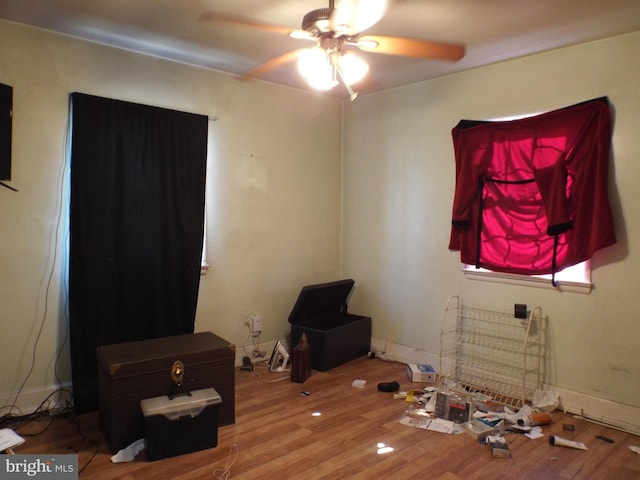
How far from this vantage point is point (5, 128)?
278 cm

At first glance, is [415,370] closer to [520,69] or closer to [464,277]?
[464,277]

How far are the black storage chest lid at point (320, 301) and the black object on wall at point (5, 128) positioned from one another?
7.30 feet

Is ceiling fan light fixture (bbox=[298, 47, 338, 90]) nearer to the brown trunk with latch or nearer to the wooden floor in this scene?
the brown trunk with latch

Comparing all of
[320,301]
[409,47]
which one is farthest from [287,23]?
[320,301]

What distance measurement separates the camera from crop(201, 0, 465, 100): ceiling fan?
1.96 m

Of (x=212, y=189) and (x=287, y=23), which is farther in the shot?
(x=212, y=189)

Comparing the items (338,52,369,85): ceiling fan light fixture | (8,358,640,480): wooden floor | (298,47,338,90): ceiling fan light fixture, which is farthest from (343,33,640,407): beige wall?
(298,47,338,90): ceiling fan light fixture

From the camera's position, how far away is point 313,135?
4.39 m

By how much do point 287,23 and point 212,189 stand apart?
4.79 ft

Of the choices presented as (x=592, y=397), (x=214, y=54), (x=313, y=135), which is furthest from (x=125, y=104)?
(x=592, y=397)

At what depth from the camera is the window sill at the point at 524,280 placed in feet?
10.1

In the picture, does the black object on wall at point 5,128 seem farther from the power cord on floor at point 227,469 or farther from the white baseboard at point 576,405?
the power cord on floor at point 227,469

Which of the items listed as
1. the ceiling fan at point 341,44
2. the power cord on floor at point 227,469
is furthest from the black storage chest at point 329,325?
the ceiling fan at point 341,44

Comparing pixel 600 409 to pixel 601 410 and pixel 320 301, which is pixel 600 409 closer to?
pixel 601 410
